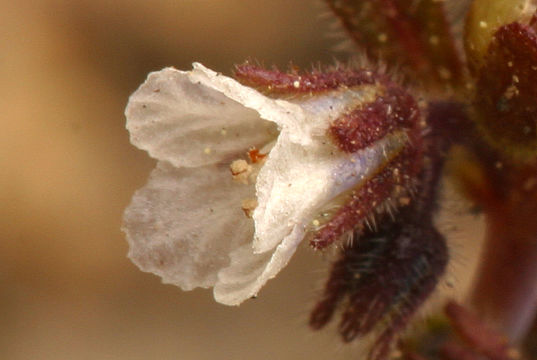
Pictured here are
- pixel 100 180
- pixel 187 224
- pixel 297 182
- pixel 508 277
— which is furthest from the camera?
pixel 100 180

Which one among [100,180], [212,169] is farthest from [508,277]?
[100,180]

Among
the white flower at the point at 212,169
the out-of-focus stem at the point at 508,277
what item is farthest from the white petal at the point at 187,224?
the out-of-focus stem at the point at 508,277

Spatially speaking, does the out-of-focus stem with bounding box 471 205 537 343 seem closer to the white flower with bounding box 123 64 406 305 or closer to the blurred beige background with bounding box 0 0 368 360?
the white flower with bounding box 123 64 406 305

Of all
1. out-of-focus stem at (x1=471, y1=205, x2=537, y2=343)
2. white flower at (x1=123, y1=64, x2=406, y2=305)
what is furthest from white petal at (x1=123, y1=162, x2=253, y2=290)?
out-of-focus stem at (x1=471, y1=205, x2=537, y2=343)

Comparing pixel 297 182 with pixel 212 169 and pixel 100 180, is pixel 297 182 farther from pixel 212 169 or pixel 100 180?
pixel 100 180

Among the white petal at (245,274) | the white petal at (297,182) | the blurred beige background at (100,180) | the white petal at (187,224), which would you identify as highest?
the blurred beige background at (100,180)

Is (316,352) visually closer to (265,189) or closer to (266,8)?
(266,8)

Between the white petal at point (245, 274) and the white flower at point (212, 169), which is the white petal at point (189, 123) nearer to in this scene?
the white flower at point (212, 169)
